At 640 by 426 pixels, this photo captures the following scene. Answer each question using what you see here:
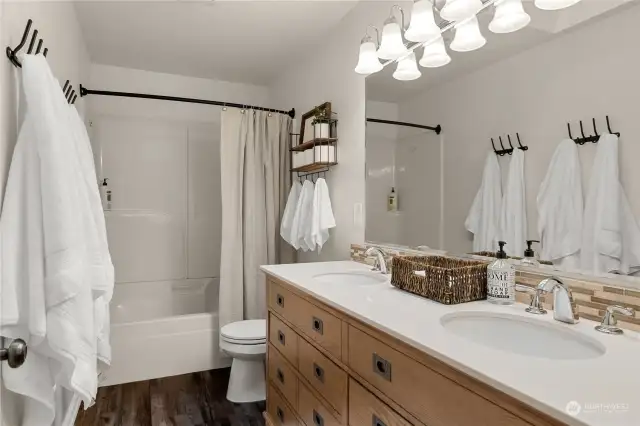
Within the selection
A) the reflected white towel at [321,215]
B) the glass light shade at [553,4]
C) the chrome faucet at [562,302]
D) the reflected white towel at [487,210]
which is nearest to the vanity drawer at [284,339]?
the reflected white towel at [321,215]

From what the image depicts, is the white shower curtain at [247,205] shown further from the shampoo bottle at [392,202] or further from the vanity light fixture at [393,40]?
the vanity light fixture at [393,40]

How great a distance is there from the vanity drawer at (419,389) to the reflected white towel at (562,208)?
0.64 m

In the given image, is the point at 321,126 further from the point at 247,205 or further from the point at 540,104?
the point at 540,104

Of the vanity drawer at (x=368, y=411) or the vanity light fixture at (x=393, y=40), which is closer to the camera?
the vanity drawer at (x=368, y=411)

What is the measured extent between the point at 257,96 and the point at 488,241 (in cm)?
286

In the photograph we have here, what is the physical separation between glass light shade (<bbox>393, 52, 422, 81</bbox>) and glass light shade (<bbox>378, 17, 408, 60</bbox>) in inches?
1.4

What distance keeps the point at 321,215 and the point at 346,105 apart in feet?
2.28

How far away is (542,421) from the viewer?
0.63m

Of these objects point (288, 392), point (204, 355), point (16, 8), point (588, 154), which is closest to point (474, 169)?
point (588, 154)

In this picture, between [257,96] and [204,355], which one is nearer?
[204,355]

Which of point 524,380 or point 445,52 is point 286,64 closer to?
point 445,52

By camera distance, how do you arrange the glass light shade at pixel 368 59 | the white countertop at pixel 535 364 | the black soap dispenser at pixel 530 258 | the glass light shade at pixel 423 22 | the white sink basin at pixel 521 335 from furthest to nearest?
the glass light shade at pixel 368 59, the glass light shade at pixel 423 22, the black soap dispenser at pixel 530 258, the white sink basin at pixel 521 335, the white countertop at pixel 535 364

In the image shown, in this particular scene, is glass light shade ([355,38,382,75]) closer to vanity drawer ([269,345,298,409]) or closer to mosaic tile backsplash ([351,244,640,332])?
mosaic tile backsplash ([351,244,640,332])

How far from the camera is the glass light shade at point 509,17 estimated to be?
132 centimetres
